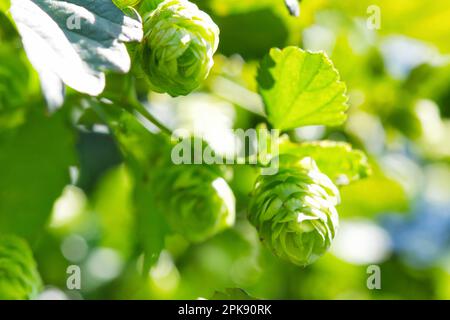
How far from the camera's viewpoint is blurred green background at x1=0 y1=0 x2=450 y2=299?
183cm

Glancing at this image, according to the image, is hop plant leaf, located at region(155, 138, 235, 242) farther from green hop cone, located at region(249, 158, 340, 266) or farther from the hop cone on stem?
green hop cone, located at region(249, 158, 340, 266)

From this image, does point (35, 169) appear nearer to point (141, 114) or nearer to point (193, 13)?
point (141, 114)

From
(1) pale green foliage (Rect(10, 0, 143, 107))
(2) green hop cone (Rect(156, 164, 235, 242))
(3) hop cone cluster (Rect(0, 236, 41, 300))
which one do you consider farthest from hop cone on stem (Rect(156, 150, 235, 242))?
(1) pale green foliage (Rect(10, 0, 143, 107))

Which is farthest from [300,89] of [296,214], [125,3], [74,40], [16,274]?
[16,274]

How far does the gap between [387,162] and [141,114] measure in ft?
3.53

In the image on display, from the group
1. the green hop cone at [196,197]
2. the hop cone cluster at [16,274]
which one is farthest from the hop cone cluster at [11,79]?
the green hop cone at [196,197]

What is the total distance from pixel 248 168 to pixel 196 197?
23 centimetres

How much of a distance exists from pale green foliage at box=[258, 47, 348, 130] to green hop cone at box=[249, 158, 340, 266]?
0.12 meters

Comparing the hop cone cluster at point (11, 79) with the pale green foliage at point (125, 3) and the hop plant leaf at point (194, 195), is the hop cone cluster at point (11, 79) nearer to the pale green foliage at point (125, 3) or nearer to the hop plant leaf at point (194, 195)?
the hop plant leaf at point (194, 195)

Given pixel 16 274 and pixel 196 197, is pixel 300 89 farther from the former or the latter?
pixel 16 274

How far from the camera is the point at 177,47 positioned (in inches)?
48.2

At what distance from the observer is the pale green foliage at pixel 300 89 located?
4.48ft

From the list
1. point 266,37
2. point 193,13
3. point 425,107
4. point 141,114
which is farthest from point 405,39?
point 193,13

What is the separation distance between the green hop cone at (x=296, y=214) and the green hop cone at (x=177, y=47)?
0.76 feet
